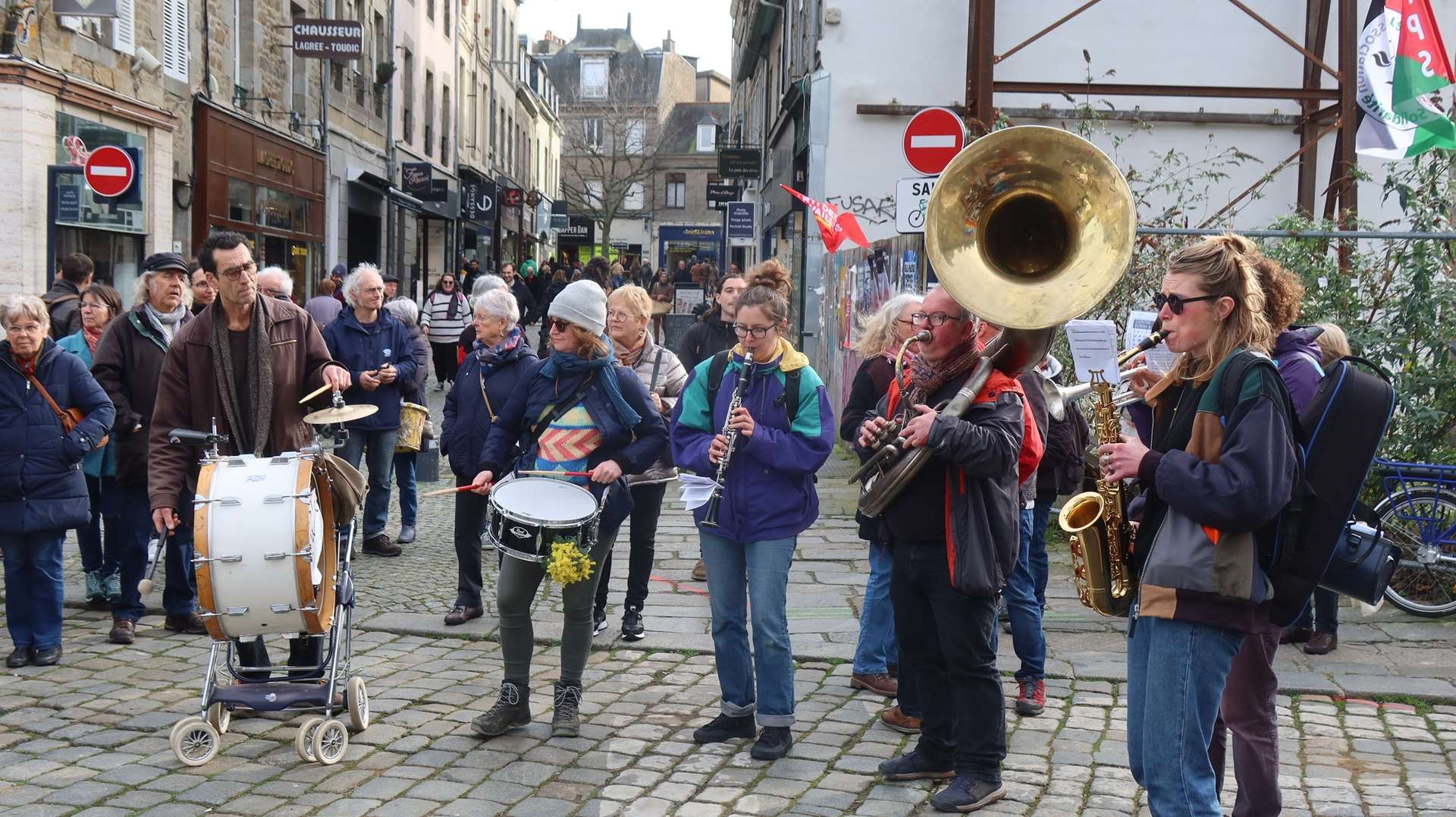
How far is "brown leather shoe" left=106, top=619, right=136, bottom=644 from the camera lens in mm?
6957

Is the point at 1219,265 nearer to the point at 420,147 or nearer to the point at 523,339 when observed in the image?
the point at 523,339

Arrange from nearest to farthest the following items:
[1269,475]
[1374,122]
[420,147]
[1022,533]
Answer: [1269,475]
[1022,533]
[1374,122]
[420,147]

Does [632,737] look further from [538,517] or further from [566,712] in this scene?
[538,517]

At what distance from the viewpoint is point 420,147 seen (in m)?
35.3

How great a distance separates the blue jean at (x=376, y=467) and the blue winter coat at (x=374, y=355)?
92 millimetres

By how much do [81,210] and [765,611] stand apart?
13106mm

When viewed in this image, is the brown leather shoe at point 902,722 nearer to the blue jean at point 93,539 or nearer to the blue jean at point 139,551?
the blue jean at point 139,551

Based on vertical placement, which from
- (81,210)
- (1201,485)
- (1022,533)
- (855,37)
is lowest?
(1022,533)

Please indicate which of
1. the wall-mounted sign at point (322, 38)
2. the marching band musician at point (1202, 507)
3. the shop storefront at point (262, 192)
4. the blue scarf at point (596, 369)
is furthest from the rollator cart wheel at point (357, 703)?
the wall-mounted sign at point (322, 38)

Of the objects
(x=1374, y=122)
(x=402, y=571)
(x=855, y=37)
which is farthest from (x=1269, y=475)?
(x=855, y=37)

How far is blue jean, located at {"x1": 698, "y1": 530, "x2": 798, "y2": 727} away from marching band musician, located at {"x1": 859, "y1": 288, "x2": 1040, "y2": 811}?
54 centimetres

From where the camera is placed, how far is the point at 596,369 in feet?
18.9

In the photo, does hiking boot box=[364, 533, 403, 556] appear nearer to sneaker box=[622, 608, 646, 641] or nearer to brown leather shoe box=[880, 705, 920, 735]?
sneaker box=[622, 608, 646, 641]

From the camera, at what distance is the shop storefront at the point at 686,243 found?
70562 millimetres
